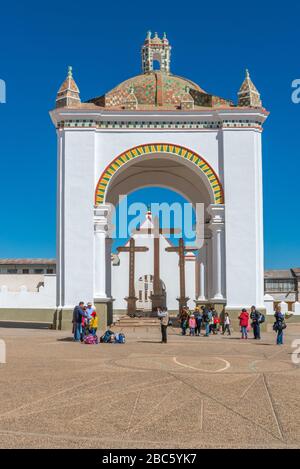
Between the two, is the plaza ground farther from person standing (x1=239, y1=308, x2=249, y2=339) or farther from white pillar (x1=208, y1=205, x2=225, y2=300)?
white pillar (x1=208, y1=205, x2=225, y2=300)

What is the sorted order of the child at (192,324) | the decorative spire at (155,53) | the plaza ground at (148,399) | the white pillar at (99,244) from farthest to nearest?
the decorative spire at (155,53)
the white pillar at (99,244)
the child at (192,324)
the plaza ground at (148,399)

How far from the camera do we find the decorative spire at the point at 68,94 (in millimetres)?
19391

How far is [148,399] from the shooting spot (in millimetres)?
7066

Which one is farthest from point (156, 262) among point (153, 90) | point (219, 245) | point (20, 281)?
point (20, 281)

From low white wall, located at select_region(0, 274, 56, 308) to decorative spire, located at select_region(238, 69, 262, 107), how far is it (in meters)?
15.2

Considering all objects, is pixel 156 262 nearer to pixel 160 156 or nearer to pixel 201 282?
pixel 201 282

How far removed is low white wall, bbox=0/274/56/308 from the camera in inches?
1174

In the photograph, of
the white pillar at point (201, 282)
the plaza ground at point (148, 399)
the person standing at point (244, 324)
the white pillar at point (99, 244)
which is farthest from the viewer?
the white pillar at point (201, 282)

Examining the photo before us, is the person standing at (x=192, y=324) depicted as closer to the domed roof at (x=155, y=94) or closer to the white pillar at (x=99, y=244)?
the white pillar at (x=99, y=244)

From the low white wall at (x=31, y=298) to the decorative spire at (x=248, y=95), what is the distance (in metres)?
15.2

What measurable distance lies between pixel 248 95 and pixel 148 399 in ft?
47.6

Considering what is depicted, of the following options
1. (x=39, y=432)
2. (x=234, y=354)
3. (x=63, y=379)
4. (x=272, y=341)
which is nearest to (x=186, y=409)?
(x=39, y=432)

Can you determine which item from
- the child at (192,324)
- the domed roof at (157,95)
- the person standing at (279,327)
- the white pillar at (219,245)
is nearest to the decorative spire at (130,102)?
the domed roof at (157,95)

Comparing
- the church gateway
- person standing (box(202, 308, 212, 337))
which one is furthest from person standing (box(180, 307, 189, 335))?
the church gateway
